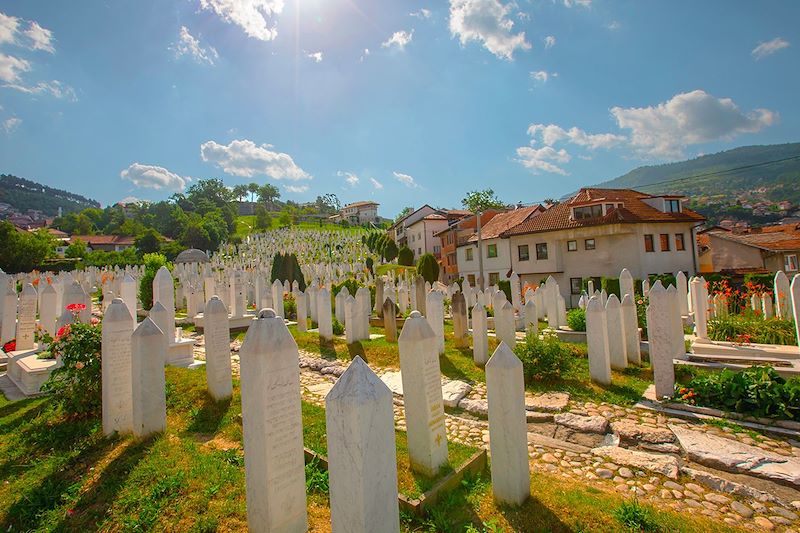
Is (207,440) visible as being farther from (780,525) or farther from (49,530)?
(780,525)

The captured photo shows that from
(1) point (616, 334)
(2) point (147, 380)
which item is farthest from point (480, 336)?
(2) point (147, 380)

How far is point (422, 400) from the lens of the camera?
4.76m

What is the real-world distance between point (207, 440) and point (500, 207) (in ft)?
164

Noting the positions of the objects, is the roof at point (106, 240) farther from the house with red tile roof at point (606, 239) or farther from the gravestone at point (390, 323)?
the gravestone at point (390, 323)

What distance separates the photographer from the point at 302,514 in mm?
3641

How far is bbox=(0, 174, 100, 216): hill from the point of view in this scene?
168375 millimetres

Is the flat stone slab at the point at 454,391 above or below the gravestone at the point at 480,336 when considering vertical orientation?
below

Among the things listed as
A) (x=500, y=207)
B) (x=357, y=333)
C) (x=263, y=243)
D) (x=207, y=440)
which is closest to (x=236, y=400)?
(x=207, y=440)

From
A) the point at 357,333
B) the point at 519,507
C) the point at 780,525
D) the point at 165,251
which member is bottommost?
the point at 780,525

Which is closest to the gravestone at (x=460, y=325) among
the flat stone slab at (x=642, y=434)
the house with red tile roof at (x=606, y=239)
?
the flat stone slab at (x=642, y=434)

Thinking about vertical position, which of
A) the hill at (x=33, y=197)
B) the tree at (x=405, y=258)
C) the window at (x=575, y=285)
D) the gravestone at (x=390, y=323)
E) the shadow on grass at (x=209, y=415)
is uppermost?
the hill at (x=33, y=197)

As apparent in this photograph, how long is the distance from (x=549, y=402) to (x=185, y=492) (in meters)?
6.04

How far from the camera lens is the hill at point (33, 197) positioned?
168 meters

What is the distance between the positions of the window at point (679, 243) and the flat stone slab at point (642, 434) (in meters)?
25.8
